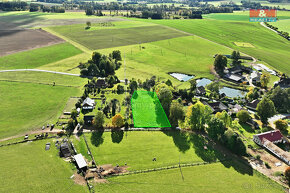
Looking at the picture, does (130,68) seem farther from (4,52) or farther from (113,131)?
(4,52)

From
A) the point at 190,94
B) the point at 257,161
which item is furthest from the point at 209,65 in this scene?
the point at 257,161

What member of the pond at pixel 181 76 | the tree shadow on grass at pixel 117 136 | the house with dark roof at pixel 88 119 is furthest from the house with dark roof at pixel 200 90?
the house with dark roof at pixel 88 119

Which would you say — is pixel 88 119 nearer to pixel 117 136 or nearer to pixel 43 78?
pixel 117 136

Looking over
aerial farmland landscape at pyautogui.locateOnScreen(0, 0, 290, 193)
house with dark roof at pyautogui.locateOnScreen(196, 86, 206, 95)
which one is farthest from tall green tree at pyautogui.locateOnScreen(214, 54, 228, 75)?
house with dark roof at pyautogui.locateOnScreen(196, 86, 206, 95)

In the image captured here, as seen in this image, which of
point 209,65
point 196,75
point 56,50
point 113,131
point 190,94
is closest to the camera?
point 113,131

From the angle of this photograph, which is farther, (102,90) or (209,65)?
(209,65)

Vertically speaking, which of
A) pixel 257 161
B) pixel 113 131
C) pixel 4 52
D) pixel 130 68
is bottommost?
pixel 257 161

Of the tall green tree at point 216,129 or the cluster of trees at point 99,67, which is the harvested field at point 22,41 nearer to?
the cluster of trees at point 99,67
